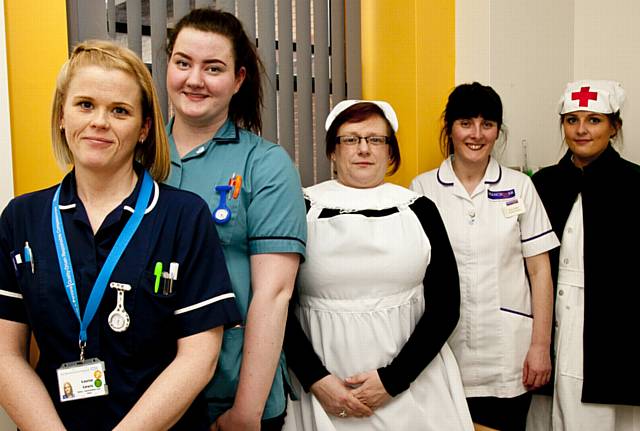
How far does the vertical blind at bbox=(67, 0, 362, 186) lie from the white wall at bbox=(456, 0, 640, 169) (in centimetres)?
51

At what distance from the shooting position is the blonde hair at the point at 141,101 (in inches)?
46.2

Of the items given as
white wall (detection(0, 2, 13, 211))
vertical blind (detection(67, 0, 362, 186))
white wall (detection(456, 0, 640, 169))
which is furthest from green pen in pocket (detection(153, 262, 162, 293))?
white wall (detection(456, 0, 640, 169))

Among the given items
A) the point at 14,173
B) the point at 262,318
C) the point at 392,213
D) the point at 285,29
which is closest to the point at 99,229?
the point at 262,318

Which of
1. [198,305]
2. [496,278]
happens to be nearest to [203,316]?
[198,305]

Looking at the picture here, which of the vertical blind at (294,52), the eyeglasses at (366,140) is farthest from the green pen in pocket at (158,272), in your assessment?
the vertical blind at (294,52)

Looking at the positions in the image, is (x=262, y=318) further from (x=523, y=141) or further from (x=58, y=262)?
(x=523, y=141)

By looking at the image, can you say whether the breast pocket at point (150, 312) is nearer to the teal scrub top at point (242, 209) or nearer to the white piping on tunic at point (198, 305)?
the white piping on tunic at point (198, 305)

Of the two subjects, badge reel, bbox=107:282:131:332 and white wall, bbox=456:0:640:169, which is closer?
badge reel, bbox=107:282:131:332

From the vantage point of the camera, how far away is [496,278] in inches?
81.0

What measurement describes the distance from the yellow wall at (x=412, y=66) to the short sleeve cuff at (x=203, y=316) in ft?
4.96

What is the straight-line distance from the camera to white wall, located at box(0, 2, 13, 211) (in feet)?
5.01

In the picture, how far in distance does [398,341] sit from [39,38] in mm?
1273

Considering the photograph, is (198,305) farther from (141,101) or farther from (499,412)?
(499,412)

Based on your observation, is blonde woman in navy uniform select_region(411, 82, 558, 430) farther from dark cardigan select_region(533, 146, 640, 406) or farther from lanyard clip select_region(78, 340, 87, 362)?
lanyard clip select_region(78, 340, 87, 362)
